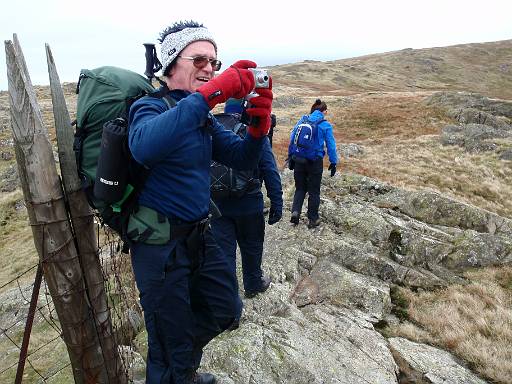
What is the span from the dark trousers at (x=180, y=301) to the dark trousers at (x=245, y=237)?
5.64 ft

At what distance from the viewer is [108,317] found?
12.6 feet

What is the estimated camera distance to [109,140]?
284 cm

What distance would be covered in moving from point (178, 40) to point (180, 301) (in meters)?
2.19

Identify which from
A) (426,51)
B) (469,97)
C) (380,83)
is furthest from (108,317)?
(426,51)

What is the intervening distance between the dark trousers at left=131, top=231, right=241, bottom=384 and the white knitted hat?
1546 millimetres

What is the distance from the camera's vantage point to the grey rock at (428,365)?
5148 mm

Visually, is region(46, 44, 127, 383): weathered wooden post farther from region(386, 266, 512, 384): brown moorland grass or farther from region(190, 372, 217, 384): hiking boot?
region(386, 266, 512, 384): brown moorland grass

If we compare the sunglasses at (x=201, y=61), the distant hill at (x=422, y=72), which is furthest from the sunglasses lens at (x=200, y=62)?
the distant hill at (x=422, y=72)

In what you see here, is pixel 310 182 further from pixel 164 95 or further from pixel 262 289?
pixel 164 95

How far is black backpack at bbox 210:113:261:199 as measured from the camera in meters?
5.38

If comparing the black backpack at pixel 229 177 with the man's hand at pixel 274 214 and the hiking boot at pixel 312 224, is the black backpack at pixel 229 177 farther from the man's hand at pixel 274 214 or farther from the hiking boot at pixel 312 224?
the hiking boot at pixel 312 224

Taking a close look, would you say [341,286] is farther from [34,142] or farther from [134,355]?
[34,142]

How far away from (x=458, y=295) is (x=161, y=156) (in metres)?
6.76

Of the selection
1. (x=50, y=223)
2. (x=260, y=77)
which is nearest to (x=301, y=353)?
(x=50, y=223)
